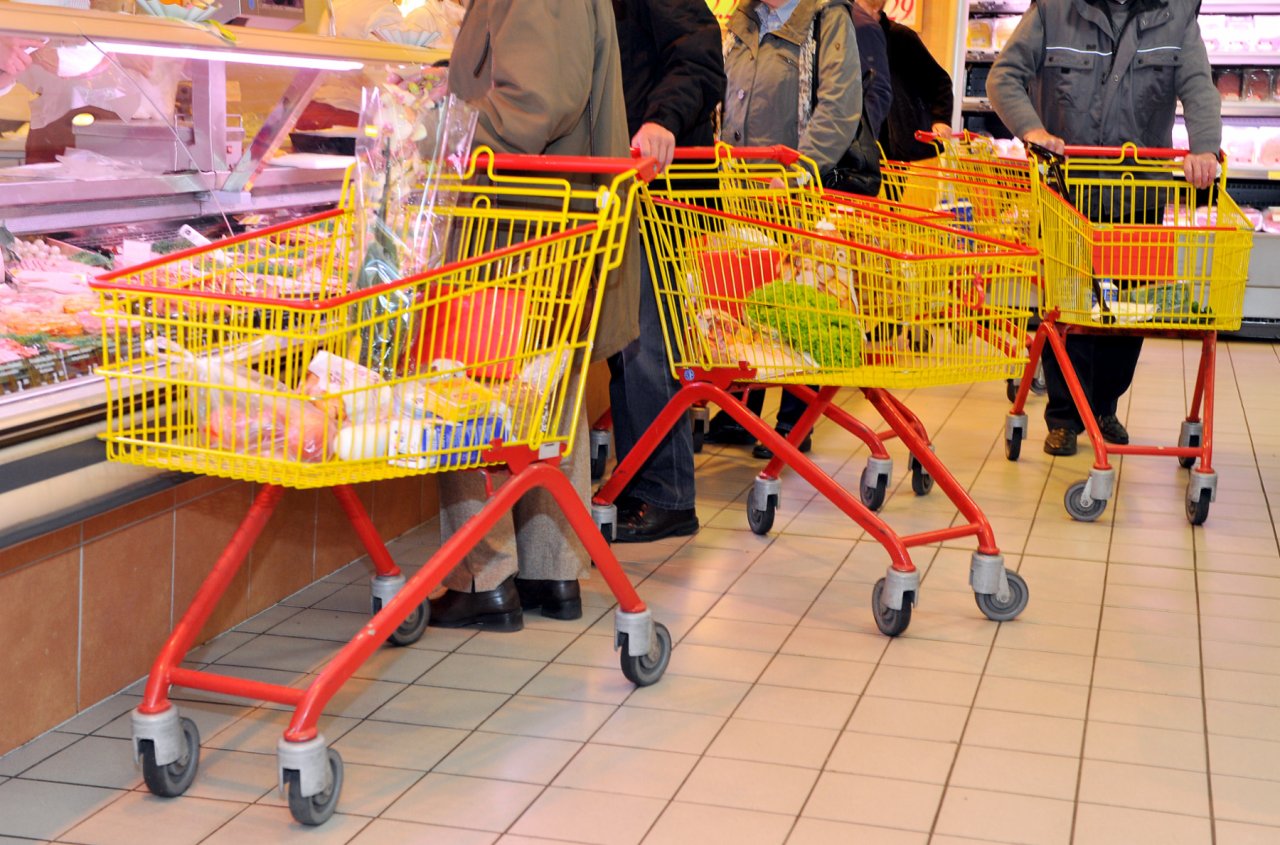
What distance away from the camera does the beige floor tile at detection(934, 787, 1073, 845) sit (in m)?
2.71

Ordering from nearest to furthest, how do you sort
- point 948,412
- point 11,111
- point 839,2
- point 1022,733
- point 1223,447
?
point 1022,733 < point 11,111 < point 839,2 < point 1223,447 < point 948,412

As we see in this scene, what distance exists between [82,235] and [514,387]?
1.25 m

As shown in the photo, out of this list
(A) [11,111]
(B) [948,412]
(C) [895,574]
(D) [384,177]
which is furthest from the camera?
(B) [948,412]

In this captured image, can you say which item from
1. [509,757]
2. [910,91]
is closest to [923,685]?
[509,757]

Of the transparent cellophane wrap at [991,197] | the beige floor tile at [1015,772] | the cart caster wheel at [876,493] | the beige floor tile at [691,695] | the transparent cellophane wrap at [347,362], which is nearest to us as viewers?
the transparent cellophane wrap at [347,362]

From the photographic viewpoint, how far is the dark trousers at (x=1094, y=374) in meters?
5.94

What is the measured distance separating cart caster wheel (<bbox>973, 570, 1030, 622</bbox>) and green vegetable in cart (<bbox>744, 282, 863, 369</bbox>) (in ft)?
2.39

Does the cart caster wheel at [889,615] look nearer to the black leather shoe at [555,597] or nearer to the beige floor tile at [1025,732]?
the beige floor tile at [1025,732]

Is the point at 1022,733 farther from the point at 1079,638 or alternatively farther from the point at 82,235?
the point at 82,235

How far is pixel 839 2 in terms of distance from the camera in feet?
17.7

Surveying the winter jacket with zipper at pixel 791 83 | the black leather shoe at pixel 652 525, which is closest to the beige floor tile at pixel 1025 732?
the black leather shoe at pixel 652 525

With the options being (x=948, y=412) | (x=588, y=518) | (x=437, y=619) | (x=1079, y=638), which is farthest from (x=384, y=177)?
(x=948, y=412)

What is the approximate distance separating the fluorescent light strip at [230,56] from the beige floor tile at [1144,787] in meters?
2.60

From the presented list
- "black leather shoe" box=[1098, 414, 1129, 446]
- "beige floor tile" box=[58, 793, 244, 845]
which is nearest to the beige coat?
"beige floor tile" box=[58, 793, 244, 845]
